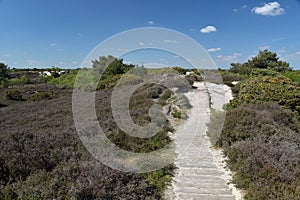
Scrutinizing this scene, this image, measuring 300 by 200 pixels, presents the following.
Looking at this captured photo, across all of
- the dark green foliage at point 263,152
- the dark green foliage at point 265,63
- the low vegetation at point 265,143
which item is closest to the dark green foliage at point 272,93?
the low vegetation at point 265,143

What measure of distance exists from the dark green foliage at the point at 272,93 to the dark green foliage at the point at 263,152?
225 centimetres

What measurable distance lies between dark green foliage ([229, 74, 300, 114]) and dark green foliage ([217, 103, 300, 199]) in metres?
2.25

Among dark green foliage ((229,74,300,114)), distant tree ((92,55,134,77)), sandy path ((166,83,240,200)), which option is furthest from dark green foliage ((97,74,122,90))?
sandy path ((166,83,240,200))

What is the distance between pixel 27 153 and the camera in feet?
15.8

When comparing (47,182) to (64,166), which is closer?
(47,182)

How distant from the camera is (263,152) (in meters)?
5.27

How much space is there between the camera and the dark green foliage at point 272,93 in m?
10.4

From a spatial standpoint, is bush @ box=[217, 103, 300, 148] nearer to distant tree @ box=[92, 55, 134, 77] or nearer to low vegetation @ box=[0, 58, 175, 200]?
low vegetation @ box=[0, 58, 175, 200]

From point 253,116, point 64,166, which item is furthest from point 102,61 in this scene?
point 64,166

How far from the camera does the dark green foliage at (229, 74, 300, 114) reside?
10359mm

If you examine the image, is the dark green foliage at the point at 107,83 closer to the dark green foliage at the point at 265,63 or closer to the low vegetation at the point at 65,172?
the low vegetation at the point at 65,172

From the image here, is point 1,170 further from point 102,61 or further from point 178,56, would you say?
point 102,61

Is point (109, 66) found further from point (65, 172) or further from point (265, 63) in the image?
point (65, 172)

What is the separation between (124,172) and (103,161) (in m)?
0.61
